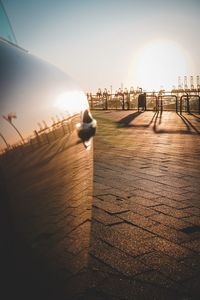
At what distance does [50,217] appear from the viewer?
132 cm

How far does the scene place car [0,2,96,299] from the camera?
3.51 feet

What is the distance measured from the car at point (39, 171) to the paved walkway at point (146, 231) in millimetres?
458

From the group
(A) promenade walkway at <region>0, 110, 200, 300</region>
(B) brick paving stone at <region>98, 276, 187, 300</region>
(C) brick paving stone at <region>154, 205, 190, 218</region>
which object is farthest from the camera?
(C) brick paving stone at <region>154, 205, 190, 218</region>

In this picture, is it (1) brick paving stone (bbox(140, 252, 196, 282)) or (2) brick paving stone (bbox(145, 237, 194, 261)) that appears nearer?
(1) brick paving stone (bbox(140, 252, 196, 282))

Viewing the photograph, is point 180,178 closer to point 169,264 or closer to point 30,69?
point 169,264

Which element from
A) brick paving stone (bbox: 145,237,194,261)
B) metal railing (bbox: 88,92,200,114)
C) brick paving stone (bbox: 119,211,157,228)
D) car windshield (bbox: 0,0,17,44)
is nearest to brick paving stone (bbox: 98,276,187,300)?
brick paving stone (bbox: 145,237,194,261)

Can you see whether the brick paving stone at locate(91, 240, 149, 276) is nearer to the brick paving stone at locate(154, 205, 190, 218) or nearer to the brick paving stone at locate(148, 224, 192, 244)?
the brick paving stone at locate(148, 224, 192, 244)

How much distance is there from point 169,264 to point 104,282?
1.52ft

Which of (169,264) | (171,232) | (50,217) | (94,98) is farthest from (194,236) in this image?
(94,98)

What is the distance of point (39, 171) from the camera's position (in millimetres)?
1175

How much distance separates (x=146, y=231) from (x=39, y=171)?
171 cm

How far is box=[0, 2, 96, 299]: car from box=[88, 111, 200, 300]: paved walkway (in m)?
0.46

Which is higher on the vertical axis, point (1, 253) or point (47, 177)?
point (47, 177)

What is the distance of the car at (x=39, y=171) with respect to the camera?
42.1 inches
